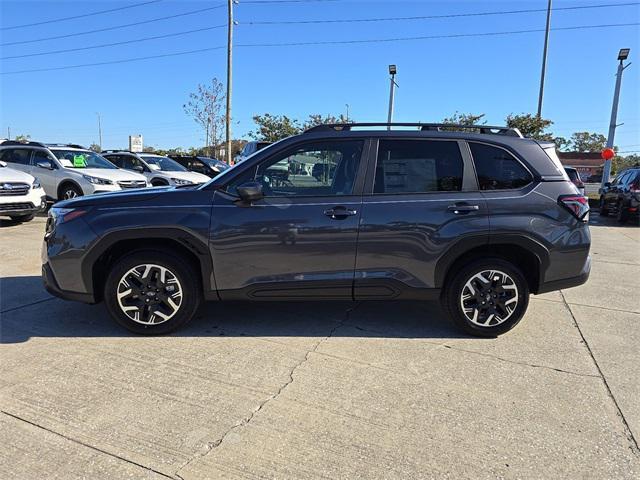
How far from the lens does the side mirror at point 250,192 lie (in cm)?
381

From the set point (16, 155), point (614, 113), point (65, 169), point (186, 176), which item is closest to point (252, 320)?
point (65, 169)

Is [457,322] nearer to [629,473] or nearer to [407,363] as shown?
[407,363]

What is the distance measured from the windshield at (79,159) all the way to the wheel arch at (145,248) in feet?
31.8

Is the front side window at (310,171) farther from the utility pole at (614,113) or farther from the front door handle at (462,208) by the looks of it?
the utility pole at (614,113)

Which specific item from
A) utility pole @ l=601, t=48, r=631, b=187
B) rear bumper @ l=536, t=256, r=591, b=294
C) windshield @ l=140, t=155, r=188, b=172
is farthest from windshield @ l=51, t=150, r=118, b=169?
utility pole @ l=601, t=48, r=631, b=187

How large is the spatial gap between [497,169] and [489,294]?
1.12 metres

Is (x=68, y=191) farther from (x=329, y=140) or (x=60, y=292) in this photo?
(x=329, y=140)

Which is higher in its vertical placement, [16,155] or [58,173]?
Result: [16,155]

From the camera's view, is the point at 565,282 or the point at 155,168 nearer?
the point at 565,282

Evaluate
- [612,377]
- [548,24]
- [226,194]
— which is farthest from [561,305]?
[548,24]

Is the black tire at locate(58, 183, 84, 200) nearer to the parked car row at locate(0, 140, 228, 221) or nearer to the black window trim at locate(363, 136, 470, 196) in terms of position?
the parked car row at locate(0, 140, 228, 221)

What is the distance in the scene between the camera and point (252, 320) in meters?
4.52

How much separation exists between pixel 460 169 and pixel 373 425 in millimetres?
2370

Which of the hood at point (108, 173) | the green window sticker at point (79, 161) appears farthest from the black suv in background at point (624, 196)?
the green window sticker at point (79, 161)
